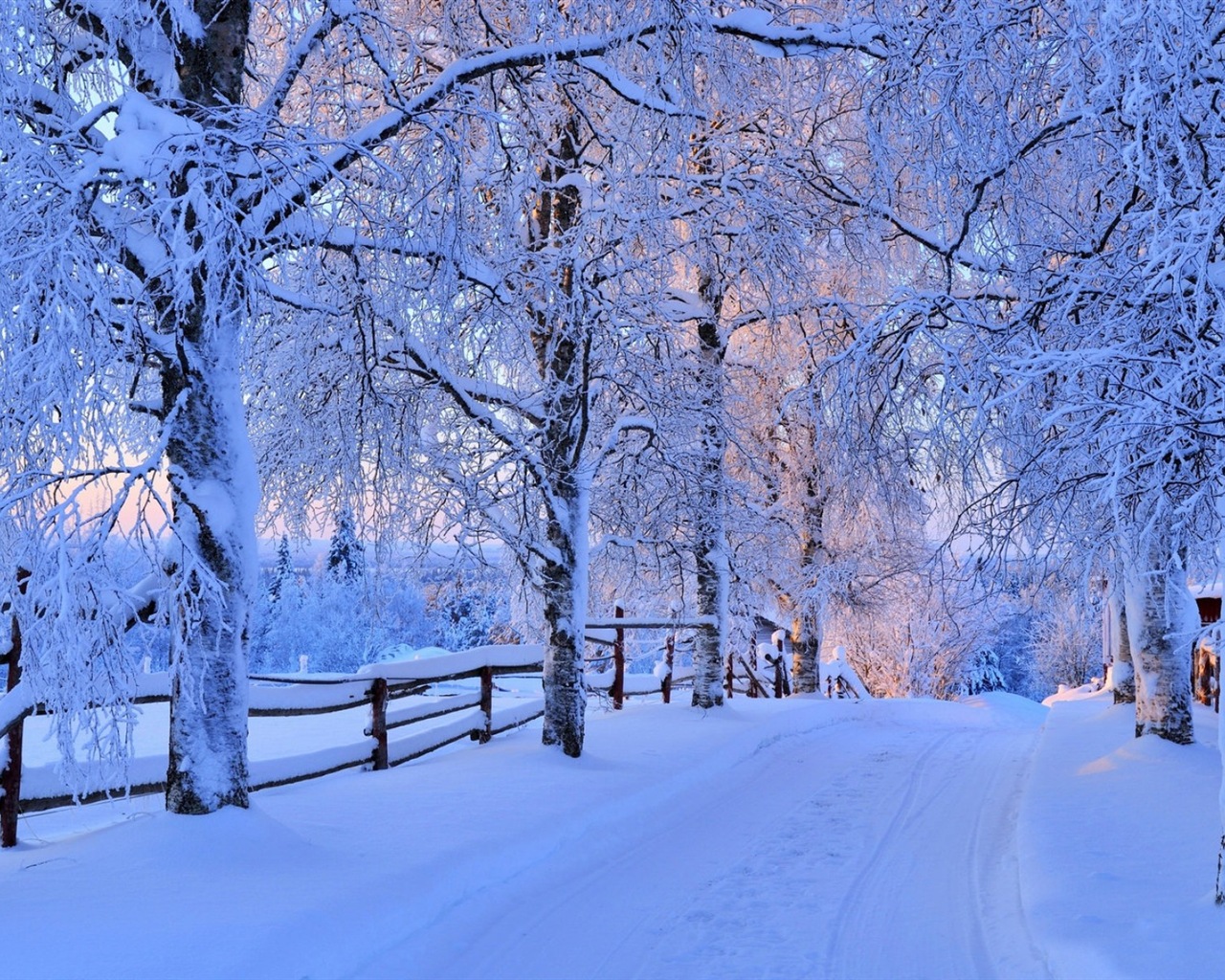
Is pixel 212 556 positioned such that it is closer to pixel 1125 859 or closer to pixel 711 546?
pixel 1125 859

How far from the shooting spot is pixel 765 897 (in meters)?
6.64

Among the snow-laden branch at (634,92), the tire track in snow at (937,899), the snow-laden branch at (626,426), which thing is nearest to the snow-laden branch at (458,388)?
the snow-laden branch at (626,426)

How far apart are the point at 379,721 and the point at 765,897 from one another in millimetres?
4882

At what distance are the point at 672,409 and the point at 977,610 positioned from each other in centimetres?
3416

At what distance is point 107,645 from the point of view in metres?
5.01

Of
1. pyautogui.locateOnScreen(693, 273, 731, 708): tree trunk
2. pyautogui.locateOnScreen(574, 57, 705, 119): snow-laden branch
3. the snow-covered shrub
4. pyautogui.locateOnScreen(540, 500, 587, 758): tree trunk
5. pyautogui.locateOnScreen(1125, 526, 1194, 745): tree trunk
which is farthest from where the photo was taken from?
the snow-covered shrub

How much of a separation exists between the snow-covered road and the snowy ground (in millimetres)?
25

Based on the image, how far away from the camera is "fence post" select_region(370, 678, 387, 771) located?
33.5 feet

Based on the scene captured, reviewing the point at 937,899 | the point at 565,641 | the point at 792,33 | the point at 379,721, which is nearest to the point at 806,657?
the point at 565,641

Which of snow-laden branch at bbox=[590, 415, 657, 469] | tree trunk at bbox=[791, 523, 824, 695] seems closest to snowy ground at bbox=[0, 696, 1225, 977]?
snow-laden branch at bbox=[590, 415, 657, 469]

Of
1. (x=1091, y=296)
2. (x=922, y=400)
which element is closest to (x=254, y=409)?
(x=922, y=400)

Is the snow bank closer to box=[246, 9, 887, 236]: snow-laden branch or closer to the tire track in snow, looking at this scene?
the tire track in snow

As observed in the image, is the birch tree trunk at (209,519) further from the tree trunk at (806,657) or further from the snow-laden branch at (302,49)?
the tree trunk at (806,657)

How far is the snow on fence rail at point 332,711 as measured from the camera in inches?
254
